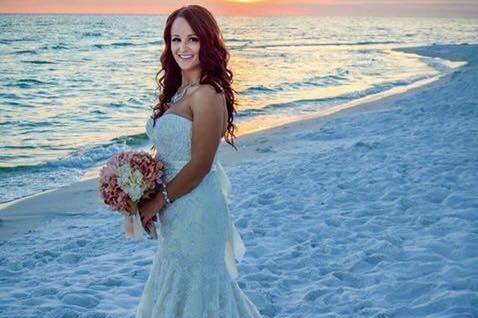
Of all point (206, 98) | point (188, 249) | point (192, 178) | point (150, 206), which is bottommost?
point (188, 249)

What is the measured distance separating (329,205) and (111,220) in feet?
10.5

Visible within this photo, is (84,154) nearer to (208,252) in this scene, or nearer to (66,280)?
(66,280)

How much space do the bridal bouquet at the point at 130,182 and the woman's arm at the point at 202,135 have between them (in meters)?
0.13

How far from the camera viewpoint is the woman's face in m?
3.18

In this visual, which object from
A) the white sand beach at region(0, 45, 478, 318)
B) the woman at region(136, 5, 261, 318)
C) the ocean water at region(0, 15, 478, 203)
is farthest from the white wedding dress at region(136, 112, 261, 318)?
the ocean water at region(0, 15, 478, 203)

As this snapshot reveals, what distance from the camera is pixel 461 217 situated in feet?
21.5

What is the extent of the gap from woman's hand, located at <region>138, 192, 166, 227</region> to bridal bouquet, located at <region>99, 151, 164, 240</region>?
32 millimetres

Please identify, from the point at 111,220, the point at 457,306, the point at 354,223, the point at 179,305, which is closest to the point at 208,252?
the point at 179,305

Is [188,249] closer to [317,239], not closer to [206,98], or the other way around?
[206,98]

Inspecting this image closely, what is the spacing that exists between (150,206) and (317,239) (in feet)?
11.8

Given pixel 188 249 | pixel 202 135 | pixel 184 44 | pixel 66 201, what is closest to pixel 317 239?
pixel 188 249

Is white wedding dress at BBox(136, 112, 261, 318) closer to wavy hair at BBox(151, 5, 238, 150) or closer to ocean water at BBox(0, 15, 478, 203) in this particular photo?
wavy hair at BBox(151, 5, 238, 150)

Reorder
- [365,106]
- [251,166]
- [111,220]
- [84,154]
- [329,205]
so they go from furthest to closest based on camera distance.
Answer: [365,106]
[84,154]
[251,166]
[111,220]
[329,205]

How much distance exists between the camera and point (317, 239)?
21.2 ft
